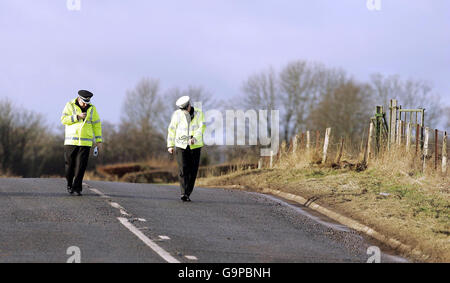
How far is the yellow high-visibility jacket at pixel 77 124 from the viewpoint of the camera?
47.9ft

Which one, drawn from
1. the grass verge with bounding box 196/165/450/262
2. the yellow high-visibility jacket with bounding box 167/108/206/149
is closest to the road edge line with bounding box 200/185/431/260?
the grass verge with bounding box 196/165/450/262

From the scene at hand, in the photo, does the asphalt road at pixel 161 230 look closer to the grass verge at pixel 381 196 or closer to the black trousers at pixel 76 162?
the black trousers at pixel 76 162

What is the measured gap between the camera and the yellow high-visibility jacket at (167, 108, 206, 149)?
1448 cm

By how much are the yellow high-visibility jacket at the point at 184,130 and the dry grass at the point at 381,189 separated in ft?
10.4

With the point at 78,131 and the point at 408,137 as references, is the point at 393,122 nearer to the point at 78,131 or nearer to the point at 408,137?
the point at 408,137

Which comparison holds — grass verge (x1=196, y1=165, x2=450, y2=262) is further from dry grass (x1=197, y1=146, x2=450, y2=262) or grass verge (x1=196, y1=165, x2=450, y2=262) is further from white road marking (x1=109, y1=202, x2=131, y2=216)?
white road marking (x1=109, y1=202, x2=131, y2=216)

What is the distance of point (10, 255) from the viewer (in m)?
8.83

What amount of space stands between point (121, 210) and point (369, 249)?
15.4 ft

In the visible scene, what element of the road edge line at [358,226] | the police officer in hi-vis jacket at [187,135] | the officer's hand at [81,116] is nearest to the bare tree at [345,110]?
the road edge line at [358,226]

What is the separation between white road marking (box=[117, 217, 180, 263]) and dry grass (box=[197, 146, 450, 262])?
372 cm

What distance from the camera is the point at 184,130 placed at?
1448cm

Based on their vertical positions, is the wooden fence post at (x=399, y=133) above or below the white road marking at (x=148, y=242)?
above

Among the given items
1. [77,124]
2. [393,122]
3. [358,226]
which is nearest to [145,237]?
[358,226]

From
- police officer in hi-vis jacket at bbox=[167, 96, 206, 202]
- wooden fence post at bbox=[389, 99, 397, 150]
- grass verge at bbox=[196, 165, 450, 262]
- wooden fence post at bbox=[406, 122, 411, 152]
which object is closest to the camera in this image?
grass verge at bbox=[196, 165, 450, 262]
